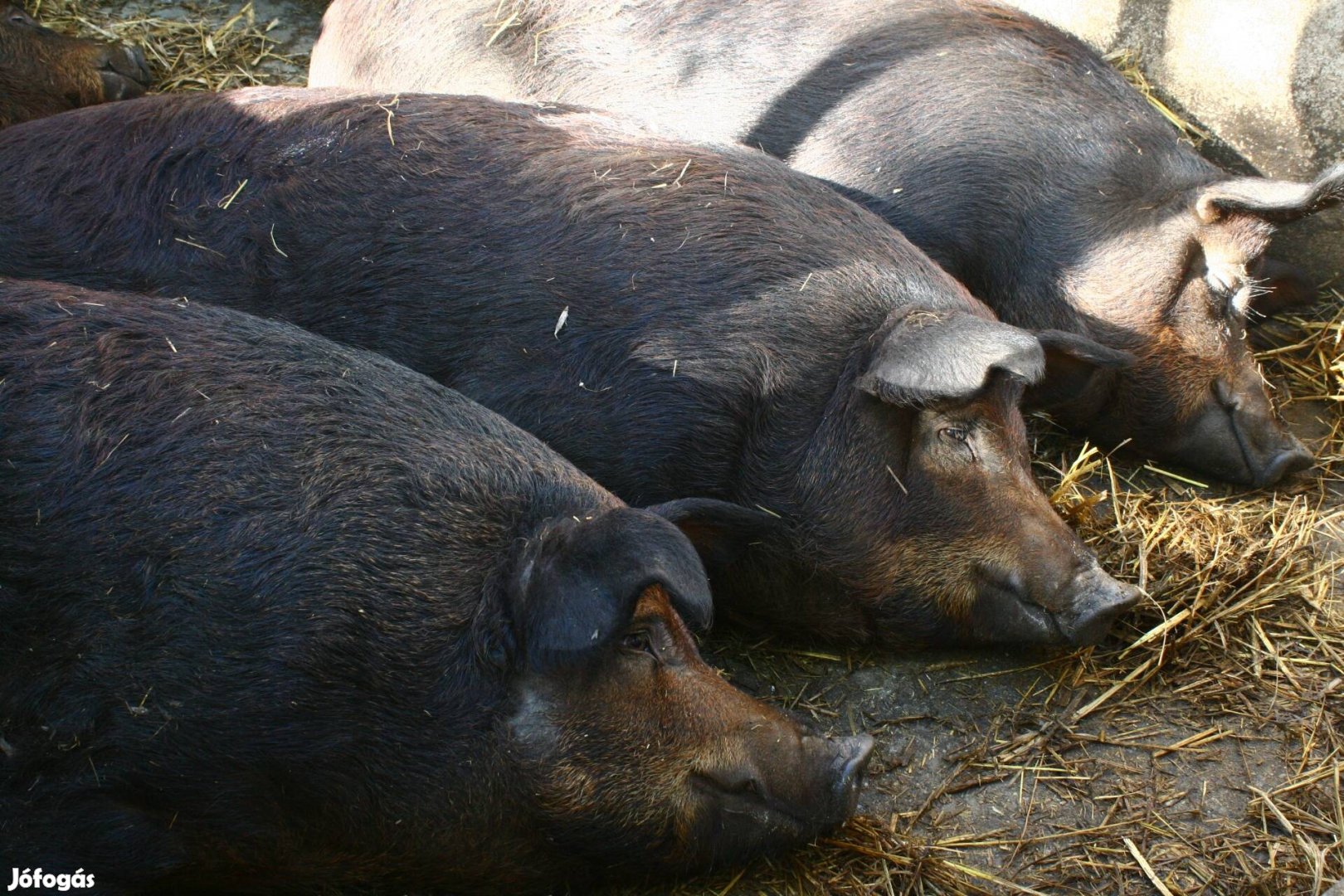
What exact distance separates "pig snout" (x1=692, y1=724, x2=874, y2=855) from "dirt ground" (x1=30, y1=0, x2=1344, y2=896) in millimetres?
239

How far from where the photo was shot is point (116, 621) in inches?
135

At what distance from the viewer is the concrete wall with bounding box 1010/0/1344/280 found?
6043 millimetres

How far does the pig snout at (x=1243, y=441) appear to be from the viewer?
572 cm

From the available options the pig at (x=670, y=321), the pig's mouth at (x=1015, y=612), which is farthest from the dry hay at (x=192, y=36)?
the pig's mouth at (x=1015, y=612)

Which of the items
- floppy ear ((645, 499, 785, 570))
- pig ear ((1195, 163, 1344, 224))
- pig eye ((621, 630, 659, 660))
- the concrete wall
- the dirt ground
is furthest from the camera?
the concrete wall

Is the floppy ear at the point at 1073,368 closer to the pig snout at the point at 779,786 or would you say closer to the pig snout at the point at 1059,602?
the pig snout at the point at 1059,602

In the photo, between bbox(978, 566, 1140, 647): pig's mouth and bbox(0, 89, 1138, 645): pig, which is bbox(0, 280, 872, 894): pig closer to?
bbox(0, 89, 1138, 645): pig

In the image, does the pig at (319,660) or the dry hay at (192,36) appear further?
the dry hay at (192,36)

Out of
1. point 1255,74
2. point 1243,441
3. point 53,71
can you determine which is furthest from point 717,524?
point 53,71

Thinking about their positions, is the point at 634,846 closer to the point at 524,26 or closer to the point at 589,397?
the point at 589,397

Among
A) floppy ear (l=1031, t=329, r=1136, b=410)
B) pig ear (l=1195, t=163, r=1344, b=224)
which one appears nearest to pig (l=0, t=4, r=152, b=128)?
floppy ear (l=1031, t=329, r=1136, b=410)

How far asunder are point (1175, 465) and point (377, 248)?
3420mm

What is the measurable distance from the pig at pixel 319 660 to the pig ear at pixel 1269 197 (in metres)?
3.15

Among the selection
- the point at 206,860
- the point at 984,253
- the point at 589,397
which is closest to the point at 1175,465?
the point at 984,253
